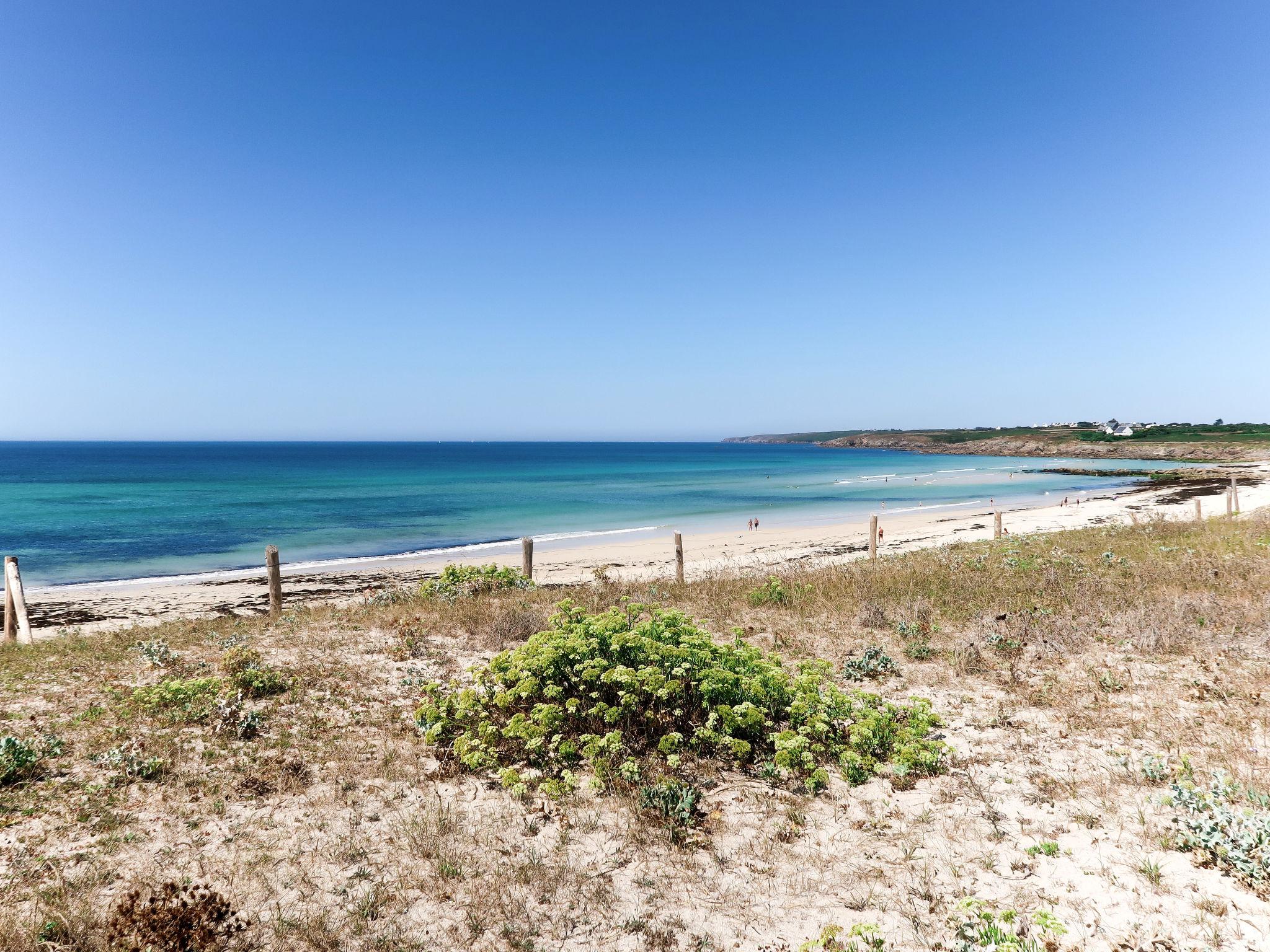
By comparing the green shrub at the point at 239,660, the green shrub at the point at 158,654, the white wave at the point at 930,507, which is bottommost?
the white wave at the point at 930,507

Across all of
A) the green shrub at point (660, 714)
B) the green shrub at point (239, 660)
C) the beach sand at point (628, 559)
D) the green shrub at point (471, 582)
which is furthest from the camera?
the beach sand at point (628, 559)

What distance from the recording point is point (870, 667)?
8641 mm

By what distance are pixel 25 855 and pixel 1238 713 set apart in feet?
36.7

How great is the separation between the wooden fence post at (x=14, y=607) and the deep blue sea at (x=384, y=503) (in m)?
13.6

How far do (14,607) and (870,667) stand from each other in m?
17.3

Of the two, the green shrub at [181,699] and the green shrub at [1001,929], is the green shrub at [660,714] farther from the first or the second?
the green shrub at [181,699]

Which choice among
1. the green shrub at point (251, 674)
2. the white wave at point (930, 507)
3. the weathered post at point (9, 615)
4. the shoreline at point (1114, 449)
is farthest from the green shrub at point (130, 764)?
the shoreline at point (1114, 449)

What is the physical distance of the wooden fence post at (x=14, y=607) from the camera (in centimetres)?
1296

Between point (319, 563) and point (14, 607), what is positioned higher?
point (14, 607)

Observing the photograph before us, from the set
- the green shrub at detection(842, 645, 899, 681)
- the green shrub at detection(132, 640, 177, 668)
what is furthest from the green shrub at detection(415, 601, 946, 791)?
the green shrub at detection(132, 640, 177, 668)

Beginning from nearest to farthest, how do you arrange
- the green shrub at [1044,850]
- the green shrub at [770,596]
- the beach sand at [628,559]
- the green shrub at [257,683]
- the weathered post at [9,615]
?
the green shrub at [1044,850] → the green shrub at [257,683] → the green shrub at [770,596] → the weathered post at [9,615] → the beach sand at [628,559]

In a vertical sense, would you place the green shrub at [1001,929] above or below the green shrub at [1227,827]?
below

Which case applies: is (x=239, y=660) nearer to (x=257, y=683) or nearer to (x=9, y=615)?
(x=257, y=683)

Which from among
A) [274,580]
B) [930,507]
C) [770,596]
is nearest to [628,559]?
[770,596]
